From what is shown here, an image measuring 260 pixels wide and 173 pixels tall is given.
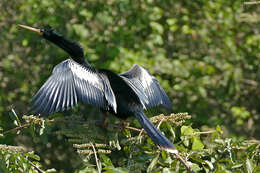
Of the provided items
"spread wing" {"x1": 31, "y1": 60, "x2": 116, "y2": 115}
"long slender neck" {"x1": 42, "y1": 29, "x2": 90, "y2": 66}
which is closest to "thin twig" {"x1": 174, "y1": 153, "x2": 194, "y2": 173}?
"spread wing" {"x1": 31, "y1": 60, "x2": 116, "y2": 115}

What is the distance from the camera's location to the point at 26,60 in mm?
6082

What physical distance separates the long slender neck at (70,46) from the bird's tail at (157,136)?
43.1 inches

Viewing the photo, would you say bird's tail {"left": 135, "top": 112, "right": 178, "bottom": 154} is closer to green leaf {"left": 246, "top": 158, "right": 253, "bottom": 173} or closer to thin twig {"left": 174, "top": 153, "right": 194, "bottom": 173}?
thin twig {"left": 174, "top": 153, "right": 194, "bottom": 173}

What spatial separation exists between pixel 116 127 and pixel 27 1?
2.82 metres

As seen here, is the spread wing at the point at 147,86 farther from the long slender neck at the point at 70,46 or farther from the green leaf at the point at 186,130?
the green leaf at the point at 186,130

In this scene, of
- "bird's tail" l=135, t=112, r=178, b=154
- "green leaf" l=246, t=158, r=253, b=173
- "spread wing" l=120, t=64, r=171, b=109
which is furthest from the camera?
"spread wing" l=120, t=64, r=171, b=109

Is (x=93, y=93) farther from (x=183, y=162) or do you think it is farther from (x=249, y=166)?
(x=249, y=166)

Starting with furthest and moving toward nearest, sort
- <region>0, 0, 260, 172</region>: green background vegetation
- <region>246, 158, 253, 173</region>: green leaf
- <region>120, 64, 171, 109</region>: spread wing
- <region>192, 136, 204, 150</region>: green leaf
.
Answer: <region>0, 0, 260, 172</region>: green background vegetation, <region>120, 64, 171, 109</region>: spread wing, <region>192, 136, 204, 150</region>: green leaf, <region>246, 158, 253, 173</region>: green leaf

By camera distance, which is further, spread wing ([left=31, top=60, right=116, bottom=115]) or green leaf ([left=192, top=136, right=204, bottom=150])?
spread wing ([left=31, top=60, right=116, bottom=115])

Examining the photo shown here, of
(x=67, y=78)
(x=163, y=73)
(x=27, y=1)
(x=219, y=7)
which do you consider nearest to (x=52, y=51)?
(x=27, y=1)

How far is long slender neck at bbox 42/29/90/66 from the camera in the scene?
14.1ft

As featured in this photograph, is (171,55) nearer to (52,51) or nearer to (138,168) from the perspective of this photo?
(52,51)

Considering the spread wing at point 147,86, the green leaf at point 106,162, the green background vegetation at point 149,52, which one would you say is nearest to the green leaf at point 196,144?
the green leaf at point 106,162

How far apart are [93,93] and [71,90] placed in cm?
20
